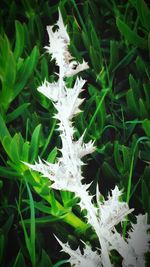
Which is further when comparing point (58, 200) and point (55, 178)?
point (58, 200)

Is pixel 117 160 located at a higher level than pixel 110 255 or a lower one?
higher

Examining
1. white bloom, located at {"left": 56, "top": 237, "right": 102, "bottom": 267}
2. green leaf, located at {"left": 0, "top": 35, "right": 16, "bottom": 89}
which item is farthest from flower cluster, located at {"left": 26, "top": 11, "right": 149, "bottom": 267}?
green leaf, located at {"left": 0, "top": 35, "right": 16, "bottom": 89}

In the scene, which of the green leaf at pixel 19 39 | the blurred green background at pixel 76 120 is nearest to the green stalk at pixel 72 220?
the blurred green background at pixel 76 120

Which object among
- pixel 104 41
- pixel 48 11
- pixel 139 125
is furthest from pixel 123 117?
pixel 48 11

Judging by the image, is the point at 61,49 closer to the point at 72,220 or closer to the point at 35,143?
the point at 35,143

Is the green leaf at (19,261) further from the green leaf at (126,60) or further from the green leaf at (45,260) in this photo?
the green leaf at (126,60)

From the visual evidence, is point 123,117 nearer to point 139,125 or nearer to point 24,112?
point 139,125

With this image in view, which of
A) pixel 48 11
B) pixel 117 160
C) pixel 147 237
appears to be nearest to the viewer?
pixel 147 237

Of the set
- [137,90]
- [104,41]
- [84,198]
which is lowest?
[84,198]

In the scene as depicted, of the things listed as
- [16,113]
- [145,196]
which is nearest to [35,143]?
[16,113]

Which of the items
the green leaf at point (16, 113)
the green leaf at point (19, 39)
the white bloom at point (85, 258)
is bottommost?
the white bloom at point (85, 258)
